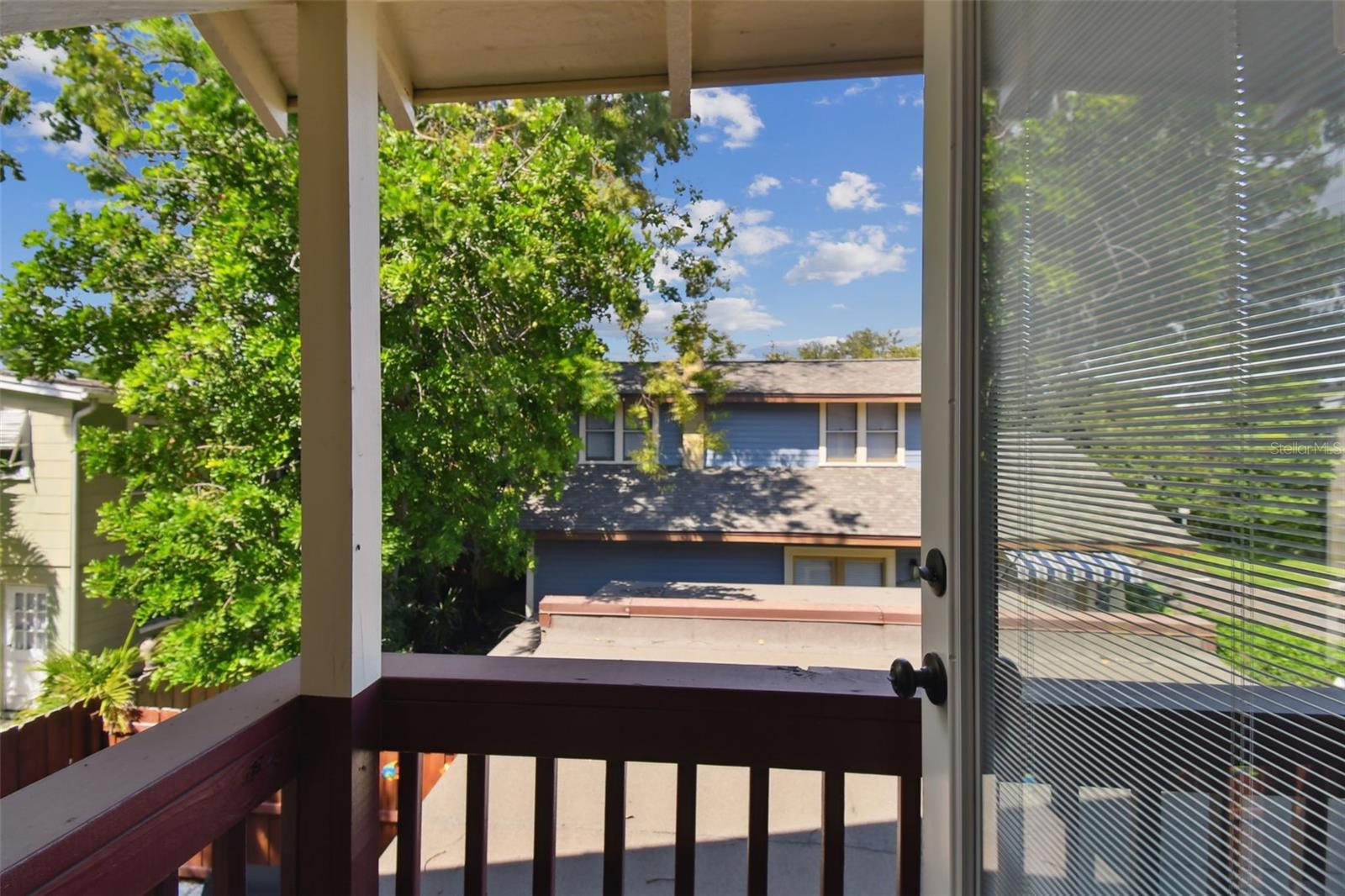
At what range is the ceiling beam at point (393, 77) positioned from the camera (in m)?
1.34

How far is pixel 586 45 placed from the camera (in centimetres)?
139

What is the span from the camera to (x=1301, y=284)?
0.48 m

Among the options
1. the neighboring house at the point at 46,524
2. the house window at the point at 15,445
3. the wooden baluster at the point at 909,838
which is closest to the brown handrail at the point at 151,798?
the wooden baluster at the point at 909,838

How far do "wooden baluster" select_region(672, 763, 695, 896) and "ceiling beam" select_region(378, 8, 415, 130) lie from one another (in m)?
1.39

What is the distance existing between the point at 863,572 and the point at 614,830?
758cm

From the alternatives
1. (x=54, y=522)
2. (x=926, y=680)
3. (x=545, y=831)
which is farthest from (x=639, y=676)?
(x=54, y=522)

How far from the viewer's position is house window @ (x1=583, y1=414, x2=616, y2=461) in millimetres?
8773

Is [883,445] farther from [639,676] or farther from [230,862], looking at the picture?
[230,862]

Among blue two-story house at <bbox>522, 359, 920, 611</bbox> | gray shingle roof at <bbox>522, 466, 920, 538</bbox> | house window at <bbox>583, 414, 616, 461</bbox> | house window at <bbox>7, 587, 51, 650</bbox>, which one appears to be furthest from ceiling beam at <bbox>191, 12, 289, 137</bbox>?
house window at <bbox>7, 587, 51, 650</bbox>

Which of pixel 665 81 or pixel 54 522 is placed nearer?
pixel 665 81

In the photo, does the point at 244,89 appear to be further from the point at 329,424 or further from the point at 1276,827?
the point at 1276,827

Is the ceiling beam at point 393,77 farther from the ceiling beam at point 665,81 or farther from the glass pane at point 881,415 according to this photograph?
the glass pane at point 881,415

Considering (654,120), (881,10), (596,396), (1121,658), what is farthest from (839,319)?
(1121,658)

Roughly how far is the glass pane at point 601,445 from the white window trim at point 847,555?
2.51 meters
